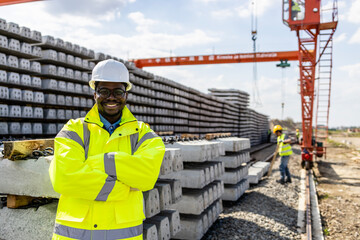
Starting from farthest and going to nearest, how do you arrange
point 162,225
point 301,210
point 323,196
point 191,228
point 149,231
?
point 323,196
point 301,210
point 191,228
point 162,225
point 149,231

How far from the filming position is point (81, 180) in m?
1.84

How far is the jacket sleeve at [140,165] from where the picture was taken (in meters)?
1.90

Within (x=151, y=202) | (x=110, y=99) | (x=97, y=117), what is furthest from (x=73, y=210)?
(x=151, y=202)

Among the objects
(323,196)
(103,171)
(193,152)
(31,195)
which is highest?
(103,171)

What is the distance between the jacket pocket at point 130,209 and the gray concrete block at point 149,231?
119 cm

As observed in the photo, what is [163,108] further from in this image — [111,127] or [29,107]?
[111,127]

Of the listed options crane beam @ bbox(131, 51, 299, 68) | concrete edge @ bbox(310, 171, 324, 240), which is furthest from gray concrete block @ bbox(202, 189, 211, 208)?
crane beam @ bbox(131, 51, 299, 68)

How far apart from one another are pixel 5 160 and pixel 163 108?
10386 millimetres

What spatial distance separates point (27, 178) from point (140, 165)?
1.49 meters

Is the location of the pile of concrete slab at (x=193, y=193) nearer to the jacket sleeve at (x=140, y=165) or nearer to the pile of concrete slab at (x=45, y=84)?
the jacket sleeve at (x=140, y=165)

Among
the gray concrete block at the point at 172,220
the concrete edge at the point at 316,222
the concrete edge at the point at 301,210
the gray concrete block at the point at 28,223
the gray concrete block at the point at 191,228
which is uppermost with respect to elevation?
the gray concrete block at the point at 28,223

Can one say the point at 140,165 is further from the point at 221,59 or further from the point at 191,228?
the point at 221,59

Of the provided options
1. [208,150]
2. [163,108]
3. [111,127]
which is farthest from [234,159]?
[163,108]

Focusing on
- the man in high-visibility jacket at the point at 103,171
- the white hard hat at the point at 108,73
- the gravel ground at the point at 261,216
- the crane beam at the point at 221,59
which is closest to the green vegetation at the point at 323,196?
the gravel ground at the point at 261,216
